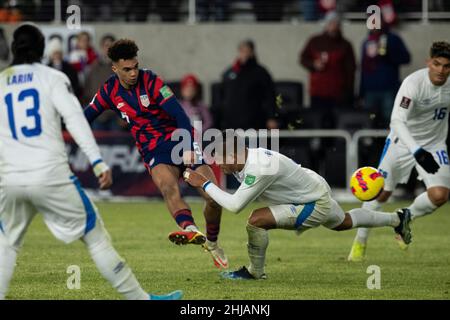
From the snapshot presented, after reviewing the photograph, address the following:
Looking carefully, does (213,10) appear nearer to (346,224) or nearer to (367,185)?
(367,185)

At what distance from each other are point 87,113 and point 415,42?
12390mm

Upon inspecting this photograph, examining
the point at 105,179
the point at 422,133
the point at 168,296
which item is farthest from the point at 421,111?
the point at 105,179

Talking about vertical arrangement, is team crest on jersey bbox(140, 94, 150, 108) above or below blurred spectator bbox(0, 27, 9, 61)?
below

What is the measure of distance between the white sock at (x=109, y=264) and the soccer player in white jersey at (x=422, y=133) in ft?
15.8

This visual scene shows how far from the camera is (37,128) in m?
7.95

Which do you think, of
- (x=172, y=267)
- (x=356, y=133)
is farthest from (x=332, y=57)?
(x=172, y=267)

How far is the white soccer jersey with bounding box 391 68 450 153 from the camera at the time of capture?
40.2 feet

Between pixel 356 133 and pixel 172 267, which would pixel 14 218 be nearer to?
pixel 172 267

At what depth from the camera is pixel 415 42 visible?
22.7 metres

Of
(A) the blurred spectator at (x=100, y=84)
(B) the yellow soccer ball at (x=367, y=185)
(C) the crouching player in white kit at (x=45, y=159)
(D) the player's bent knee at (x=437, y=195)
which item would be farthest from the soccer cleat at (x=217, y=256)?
(A) the blurred spectator at (x=100, y=84)

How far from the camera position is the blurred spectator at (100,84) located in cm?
2019

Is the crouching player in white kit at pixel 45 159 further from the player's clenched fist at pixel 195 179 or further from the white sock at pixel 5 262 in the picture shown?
the player's clenched fist at pixel 195 179

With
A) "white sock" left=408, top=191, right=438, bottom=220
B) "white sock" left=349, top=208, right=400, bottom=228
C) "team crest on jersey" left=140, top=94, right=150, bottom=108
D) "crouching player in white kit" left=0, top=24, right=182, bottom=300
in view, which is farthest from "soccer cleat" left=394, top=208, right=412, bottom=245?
"crouching player in white kit" left=0, top=24, right=182, bottom=300

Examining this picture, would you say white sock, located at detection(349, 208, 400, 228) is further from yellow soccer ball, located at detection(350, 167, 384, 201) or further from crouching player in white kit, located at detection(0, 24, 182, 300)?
crouching player in white kit, located at detection(0, 24, 182, 300)
